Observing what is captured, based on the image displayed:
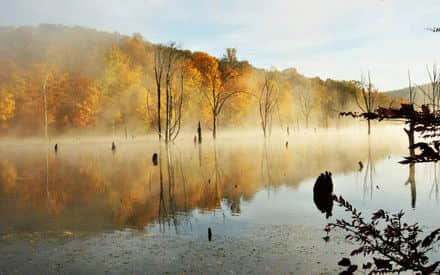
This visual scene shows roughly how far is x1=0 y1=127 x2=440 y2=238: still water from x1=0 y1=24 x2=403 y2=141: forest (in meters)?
17.0

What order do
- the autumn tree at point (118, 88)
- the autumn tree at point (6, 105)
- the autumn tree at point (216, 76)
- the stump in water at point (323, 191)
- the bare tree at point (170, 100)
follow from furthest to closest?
the autumn tree at point (216, 76) → the autumn tree at point (118, 88) → the autumn tree at point (6, 105) → the bare tree at point (170, 100) → the stump in water at point (323, 191)

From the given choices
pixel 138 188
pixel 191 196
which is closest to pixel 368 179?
pixel 191 196

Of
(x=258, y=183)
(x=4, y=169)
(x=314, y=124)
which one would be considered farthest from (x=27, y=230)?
(x=314, y=124)

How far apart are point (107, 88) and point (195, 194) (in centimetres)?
3757

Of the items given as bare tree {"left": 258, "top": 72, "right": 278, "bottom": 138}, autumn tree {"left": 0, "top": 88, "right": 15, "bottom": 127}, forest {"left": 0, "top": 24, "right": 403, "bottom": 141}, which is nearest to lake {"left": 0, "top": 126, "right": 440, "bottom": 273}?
forest {"left": 0, "top": 24, "right": 403, "bottom": 141}

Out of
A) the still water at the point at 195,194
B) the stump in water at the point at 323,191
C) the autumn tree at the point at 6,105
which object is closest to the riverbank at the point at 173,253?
the still water at the point at 195,194

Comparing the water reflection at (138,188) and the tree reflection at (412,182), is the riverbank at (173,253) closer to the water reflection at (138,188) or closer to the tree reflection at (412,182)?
the water reflection at (138,188)

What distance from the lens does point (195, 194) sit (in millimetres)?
14438

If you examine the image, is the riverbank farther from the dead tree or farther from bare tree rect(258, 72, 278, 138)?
bare tree rect(258, 72, 278, 138)

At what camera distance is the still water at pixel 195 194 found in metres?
10.5

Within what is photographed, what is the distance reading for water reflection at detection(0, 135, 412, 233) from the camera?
36.1 ft

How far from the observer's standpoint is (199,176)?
18891 millimetres

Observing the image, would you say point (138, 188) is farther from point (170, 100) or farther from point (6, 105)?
point (6, 105)

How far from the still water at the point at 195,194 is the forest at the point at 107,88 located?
1703 cm
